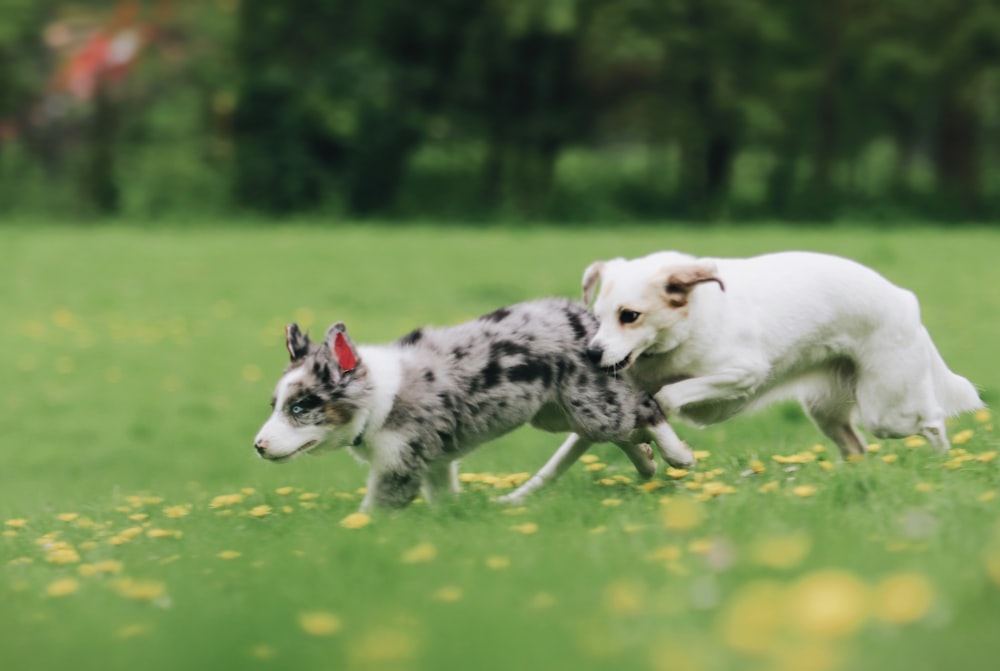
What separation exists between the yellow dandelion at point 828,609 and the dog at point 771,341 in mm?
3065

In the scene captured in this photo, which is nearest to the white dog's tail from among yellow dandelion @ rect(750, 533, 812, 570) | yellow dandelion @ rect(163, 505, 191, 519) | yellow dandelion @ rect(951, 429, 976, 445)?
yellow dandelion @ rect(951, 429, 976, 445)

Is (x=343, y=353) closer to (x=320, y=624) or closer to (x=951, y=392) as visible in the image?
(x=320, y=624)

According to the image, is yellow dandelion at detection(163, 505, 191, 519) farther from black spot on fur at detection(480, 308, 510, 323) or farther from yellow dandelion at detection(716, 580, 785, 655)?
yellow dandelion at detection(716, 580, 785, 655)

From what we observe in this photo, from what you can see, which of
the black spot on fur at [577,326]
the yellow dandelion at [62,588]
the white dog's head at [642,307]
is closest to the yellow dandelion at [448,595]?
the yellow dandelion at [62,588]

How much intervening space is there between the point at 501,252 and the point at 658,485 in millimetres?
15031

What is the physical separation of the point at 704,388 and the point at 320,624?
3.08 metres

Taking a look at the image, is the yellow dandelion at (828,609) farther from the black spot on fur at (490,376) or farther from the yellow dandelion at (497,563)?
the black spot on fur at (490,376)

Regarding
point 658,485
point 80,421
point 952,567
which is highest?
point 952,567

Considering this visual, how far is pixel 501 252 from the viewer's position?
70.9ft

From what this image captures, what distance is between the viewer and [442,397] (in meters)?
6.60

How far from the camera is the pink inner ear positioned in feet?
21.0

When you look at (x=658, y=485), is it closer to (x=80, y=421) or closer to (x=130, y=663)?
(x=130, y=663)

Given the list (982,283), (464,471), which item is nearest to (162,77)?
(982,283)

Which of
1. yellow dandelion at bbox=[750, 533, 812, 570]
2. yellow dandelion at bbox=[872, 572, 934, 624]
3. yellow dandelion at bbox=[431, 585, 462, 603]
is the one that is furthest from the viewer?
yellow dandelion at bbox=[431, 585, 462, 603]
